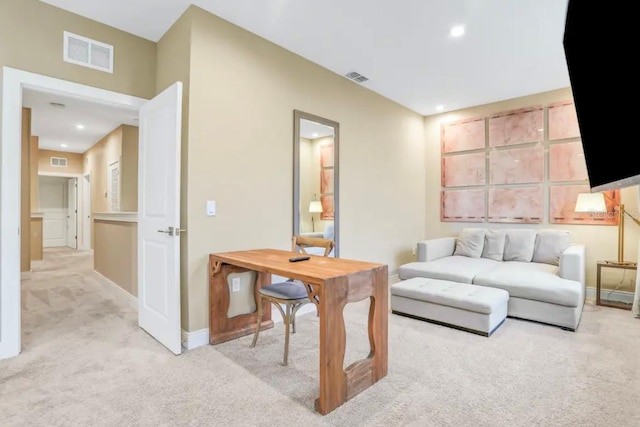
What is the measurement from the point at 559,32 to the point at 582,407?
9.88ft

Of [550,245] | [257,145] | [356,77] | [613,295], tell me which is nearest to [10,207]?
[257,145]

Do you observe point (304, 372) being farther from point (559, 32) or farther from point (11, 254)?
point (559, 32)

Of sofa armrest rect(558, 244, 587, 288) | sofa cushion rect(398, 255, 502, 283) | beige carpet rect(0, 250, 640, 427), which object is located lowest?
beige carpet rect(0, 250, 640, 427)

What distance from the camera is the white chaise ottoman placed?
2855 millimetres

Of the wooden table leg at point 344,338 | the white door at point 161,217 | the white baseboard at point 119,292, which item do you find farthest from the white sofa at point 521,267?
the white baseboard at point 119,292

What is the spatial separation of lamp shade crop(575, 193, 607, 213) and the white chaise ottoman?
5.43 ft

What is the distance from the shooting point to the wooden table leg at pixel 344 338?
1.75 metres

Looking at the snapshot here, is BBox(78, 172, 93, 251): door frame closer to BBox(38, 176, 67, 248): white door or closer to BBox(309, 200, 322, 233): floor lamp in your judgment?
BBox(38, 176, 67, 248): white door

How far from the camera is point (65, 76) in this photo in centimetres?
264

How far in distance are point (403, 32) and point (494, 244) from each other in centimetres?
298

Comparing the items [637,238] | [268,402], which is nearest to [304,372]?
[268,402]

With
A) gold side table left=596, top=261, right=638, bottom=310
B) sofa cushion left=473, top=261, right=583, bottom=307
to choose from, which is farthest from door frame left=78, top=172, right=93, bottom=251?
gold side table left=596, top=261, right=638, bottom=310

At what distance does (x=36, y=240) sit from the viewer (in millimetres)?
6781

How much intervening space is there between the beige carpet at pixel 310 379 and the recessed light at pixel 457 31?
270 cm
